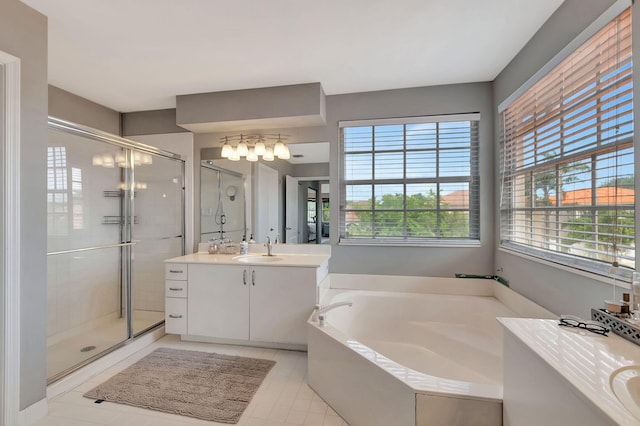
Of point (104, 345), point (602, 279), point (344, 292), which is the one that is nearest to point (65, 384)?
point (104, 345)

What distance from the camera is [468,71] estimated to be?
2465 millimetres

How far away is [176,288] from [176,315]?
0.80 feet

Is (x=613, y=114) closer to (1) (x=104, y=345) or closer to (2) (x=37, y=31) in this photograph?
(2) (x=37, y=31)

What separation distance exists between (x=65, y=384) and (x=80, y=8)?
241 cm

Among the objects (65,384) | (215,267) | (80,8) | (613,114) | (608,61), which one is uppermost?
(80,8)

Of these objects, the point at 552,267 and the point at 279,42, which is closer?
the point at 552,267

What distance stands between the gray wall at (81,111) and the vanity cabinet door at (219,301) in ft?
6.28

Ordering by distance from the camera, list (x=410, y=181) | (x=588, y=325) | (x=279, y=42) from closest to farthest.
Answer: (x=588, y=325) < (x=279, y=42) < (x=410, y=181)

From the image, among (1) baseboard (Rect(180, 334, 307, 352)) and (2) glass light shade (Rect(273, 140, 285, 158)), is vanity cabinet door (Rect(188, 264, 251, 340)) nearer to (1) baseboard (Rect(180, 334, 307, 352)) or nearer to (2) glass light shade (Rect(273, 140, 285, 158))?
(1) baseboard (Rect(180, 334, 307, 352))

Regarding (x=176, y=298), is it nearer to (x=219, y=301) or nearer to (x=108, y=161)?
(x=219, y=301)

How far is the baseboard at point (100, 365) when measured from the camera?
1.95 metres

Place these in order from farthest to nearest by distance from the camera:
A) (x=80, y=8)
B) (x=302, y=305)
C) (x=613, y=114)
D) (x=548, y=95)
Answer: (x=302, y=305) < (x=548, y=95) < (x=80, y=8) < (x=613, y=114)

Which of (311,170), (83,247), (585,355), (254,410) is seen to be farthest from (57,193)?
(585,355)

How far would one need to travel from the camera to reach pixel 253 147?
3.11m
